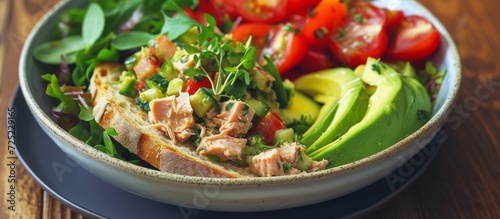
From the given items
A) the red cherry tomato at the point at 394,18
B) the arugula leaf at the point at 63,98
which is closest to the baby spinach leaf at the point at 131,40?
the arugula leaf at the point at 63,98

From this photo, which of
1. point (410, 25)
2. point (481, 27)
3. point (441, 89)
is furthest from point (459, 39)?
point (441, 89)

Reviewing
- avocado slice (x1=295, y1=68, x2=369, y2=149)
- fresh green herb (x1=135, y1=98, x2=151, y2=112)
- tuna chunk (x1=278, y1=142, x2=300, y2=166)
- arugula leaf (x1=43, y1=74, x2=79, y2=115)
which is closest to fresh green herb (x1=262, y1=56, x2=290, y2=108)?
avocado slice (x1=295, y1=68, x2=369, y2=149)

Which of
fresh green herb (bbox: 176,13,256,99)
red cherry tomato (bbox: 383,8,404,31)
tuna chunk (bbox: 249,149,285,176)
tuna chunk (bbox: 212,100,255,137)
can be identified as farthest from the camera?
red cherry tomato (bbox: 383,8,404,31)

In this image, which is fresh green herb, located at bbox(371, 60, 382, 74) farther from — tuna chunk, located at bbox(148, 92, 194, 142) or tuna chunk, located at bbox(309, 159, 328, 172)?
tuna chunk, located at bbox(148, 92, 194, 142)

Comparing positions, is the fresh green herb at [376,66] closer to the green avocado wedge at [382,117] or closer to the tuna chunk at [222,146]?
the green avocado wedge at [382,117]

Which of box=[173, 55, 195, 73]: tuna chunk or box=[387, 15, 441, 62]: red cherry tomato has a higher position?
box=[173, 55, 195, 73]: tuna chunk
